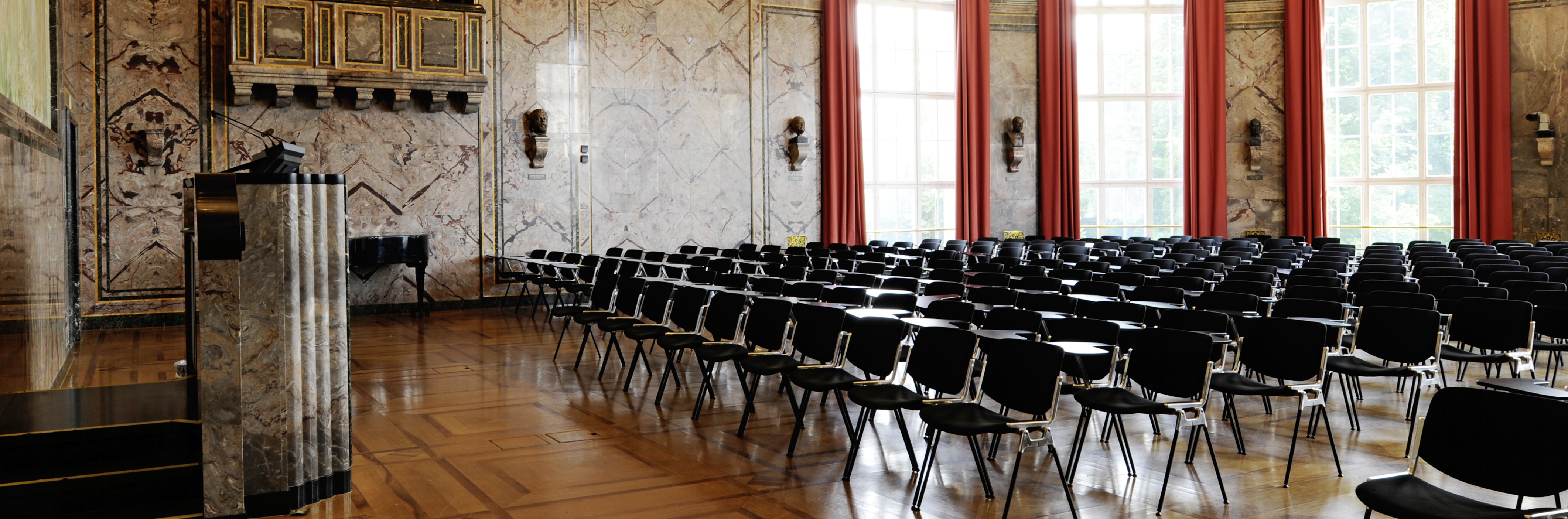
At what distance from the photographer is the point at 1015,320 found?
617cm

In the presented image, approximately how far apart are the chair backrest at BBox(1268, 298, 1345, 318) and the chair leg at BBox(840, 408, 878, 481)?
3277 millimetres

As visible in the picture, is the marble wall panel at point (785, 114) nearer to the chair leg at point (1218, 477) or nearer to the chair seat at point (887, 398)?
the chair seat at point (887, 398)

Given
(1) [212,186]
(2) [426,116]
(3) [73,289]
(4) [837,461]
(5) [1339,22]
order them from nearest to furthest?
(1) [212,186] → (4) [837,461] → (3) [73,289] → (2) [426,116] → (5) [1339,22]

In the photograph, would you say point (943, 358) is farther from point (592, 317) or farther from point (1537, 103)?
point (1537, 103)

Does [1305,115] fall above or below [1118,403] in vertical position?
above

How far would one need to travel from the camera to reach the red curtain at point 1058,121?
57.1 ft

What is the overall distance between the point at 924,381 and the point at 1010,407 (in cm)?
61

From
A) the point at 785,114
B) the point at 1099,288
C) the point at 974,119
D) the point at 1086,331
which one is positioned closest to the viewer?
the point at 1086,331

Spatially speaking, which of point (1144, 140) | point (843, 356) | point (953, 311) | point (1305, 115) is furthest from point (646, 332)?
point (1305, 115)

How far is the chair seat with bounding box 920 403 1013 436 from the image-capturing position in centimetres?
427

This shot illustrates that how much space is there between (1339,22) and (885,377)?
16.2m

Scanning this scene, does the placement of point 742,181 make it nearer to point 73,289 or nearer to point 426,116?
point 426,116

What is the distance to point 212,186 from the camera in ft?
13.3

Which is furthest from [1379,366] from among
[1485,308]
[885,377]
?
[885,377]
